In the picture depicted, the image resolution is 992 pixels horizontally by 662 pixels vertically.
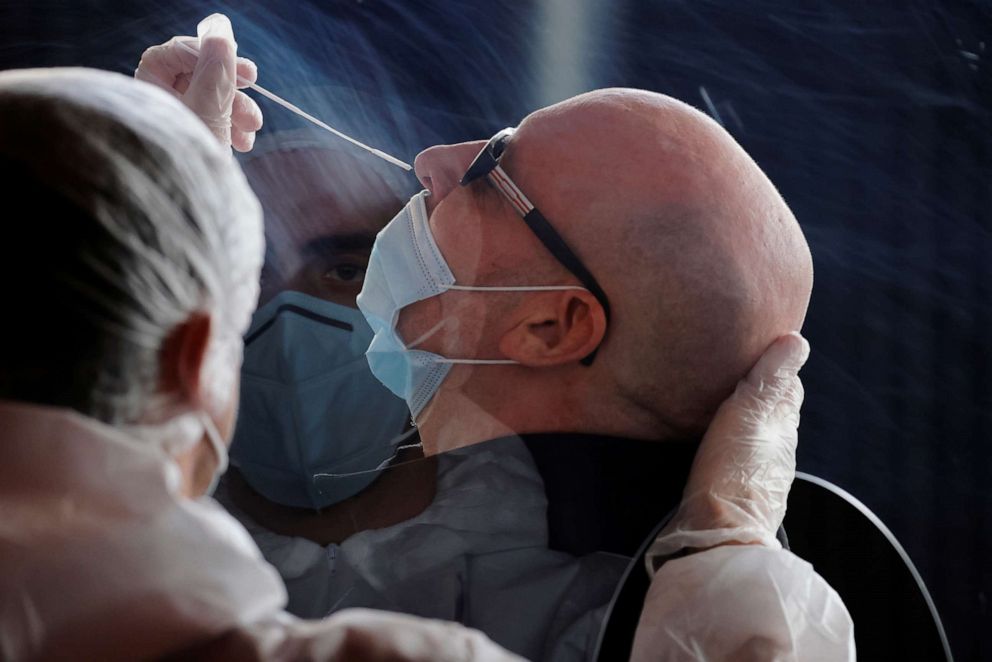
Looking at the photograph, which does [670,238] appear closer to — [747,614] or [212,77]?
[747,614]

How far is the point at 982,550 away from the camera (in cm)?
209

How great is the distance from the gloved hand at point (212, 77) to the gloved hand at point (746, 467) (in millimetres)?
872

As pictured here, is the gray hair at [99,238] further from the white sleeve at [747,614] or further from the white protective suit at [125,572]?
the white sleeve at [747,614]

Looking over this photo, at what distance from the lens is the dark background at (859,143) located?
2.04 m

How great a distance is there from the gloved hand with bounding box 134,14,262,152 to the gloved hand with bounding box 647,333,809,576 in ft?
2.86

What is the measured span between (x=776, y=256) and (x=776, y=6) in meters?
0.80

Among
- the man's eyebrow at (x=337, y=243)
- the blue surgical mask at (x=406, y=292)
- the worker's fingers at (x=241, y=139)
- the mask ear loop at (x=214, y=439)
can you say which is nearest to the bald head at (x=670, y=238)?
the blue surgical mask at (x=406, y=292)

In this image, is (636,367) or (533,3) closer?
(636,367)

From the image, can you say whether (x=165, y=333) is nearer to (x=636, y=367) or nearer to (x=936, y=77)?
(x=636, y=367)

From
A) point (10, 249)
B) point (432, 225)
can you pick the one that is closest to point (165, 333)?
point (10, 249)

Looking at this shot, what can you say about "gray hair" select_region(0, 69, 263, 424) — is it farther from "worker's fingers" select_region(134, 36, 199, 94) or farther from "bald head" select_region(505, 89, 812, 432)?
"worker's fingers" select_region(134, 36, 199, 94)

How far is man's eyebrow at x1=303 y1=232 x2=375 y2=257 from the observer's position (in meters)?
1.79

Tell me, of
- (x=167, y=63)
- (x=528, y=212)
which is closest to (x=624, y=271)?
(x=528, y=212)

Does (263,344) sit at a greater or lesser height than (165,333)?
lesser
